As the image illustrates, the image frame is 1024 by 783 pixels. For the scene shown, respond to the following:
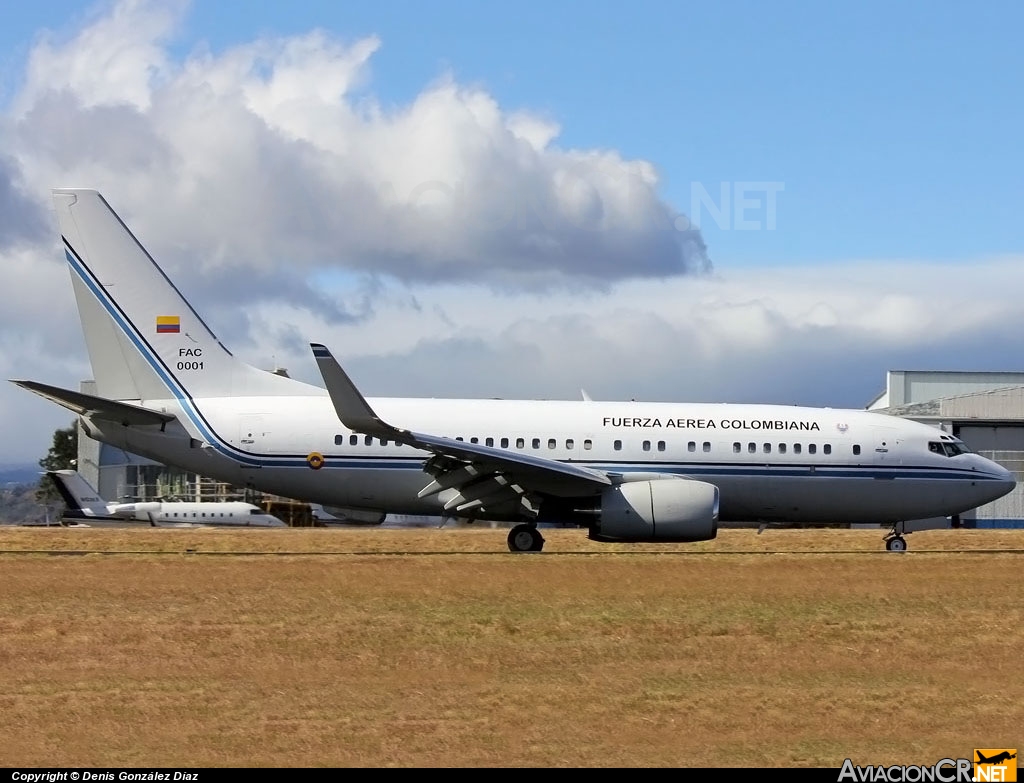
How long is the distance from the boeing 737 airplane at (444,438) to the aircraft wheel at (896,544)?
36 mm

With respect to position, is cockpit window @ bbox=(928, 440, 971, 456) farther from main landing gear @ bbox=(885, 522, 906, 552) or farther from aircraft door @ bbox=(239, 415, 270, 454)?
aircraft door @ bbox=(239, 415, 270, 454)

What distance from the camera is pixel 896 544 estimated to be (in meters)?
29.3

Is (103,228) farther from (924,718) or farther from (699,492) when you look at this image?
(924,718)

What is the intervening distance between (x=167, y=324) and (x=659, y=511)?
36.6ft

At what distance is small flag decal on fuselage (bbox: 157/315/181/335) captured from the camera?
1113 inches

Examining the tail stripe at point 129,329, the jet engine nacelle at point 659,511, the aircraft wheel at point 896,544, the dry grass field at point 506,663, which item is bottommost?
the dry grass field at point 506,663

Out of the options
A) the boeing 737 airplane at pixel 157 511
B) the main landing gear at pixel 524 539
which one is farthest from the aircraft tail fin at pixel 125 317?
the boeing 737 airplane at pixel 157 511

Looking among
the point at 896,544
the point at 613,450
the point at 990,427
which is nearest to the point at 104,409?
the point at 613,450

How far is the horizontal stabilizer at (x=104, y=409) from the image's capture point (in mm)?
25875

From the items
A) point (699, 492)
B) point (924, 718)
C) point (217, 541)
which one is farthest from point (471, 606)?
point (217, 541)

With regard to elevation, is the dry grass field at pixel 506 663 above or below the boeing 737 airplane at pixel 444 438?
below

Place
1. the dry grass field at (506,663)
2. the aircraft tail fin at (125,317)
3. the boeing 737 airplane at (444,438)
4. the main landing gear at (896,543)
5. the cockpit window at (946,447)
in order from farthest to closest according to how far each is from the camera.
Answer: the cockpit window at (946,447) < the main landing gear at (896,543) < the aircraft tail fin at (125,317) < the boeing 737 airplane at (444,438) < the dry grass field at (506,663)

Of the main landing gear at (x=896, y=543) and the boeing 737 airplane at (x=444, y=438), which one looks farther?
the main landing gear at (x=896, y=543)

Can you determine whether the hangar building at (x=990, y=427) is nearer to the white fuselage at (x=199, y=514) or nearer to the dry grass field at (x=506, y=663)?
the white fuselage at (x=199, y=514)
